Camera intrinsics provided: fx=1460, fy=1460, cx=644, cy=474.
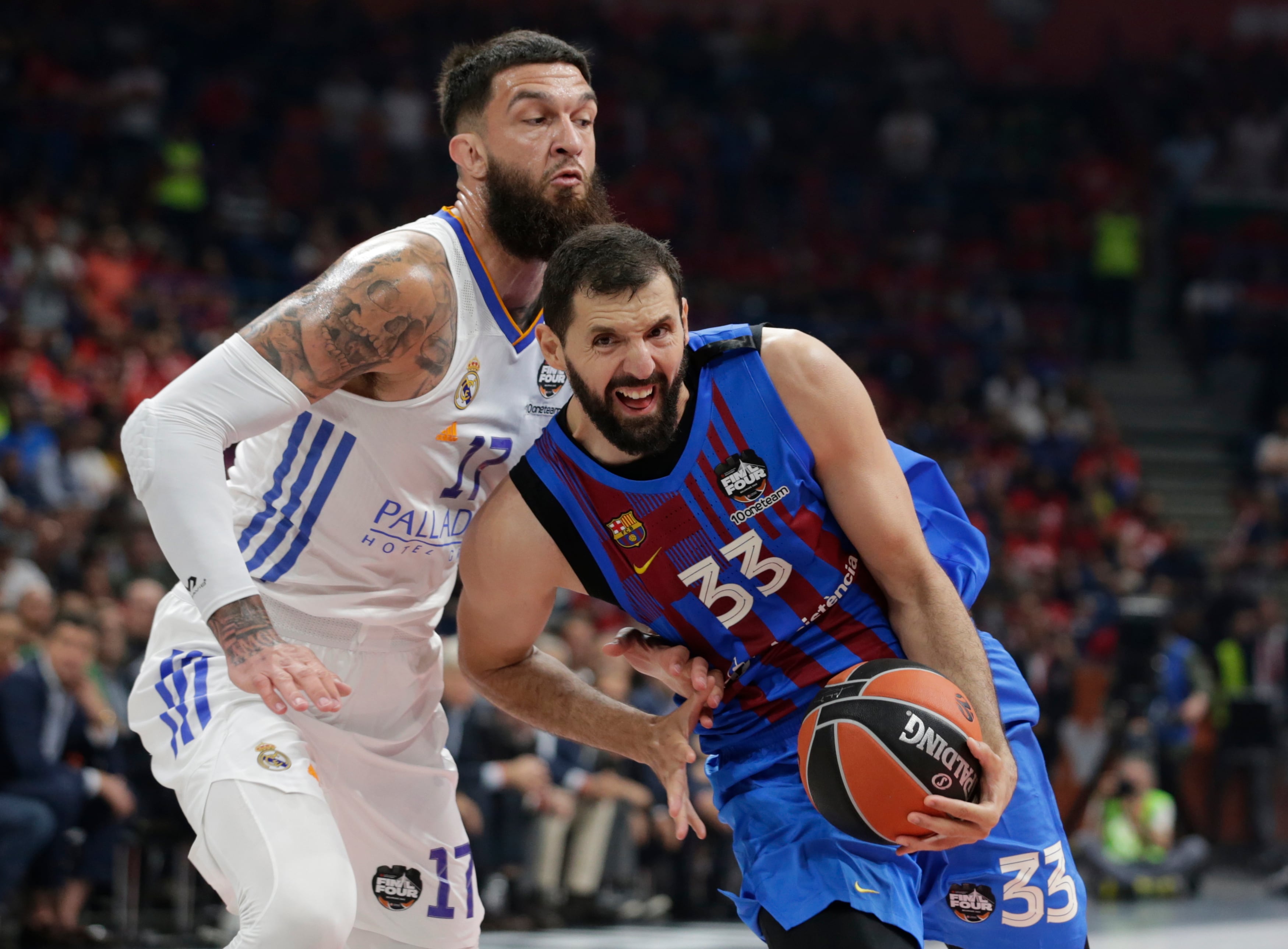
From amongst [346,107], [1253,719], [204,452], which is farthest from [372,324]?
[346,107]

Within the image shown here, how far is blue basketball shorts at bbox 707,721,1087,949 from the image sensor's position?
3.59 m

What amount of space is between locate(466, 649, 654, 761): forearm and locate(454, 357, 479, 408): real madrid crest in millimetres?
751

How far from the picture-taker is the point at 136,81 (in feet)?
52.5

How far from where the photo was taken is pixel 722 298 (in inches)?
704

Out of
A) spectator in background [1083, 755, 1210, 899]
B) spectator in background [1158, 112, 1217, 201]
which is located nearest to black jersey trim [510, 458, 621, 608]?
spectator in background [1083, 755, 1210, 899]

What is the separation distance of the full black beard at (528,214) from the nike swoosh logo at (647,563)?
88cm

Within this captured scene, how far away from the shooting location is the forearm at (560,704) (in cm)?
382

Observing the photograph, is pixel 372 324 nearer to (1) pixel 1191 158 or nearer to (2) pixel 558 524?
(2) pixel 558 524

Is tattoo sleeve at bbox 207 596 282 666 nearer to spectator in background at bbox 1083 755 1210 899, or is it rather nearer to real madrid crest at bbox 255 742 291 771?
real madrid crest at bbox 255 742 291 771

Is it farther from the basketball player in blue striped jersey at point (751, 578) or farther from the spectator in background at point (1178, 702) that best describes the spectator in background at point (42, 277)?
the spectator in background at point (1178, 702)

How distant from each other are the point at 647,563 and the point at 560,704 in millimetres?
518

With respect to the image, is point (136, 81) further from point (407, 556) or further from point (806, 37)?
point (407, 556)

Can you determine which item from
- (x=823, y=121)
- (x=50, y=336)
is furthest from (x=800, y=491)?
(x=823, y=121)

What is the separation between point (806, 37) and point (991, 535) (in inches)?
394
